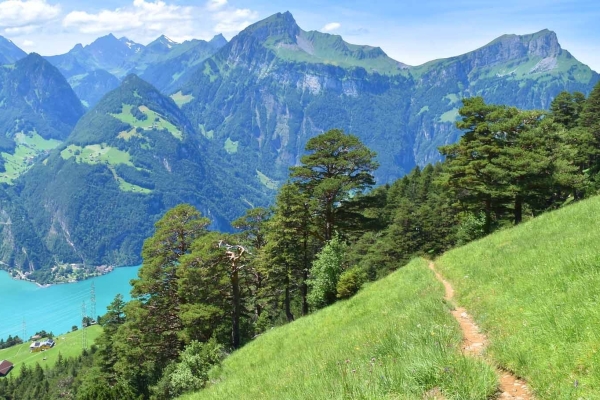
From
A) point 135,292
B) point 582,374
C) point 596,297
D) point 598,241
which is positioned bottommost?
point 582,374

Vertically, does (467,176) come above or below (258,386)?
above

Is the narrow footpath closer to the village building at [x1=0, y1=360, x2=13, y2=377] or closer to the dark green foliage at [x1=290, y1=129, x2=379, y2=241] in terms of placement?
the dark green foliage at [x1=290, y1=129, x2=379, y2=241]

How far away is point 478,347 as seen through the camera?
9336mm

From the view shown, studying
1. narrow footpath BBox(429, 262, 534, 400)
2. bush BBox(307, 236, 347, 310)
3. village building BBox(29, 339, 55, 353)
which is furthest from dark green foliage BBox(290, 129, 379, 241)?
village building BBox(29, 339, 55, 353)

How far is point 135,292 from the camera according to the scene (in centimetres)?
3794

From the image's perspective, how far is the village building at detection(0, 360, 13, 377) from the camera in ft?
468

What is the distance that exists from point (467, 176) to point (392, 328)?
25.9m

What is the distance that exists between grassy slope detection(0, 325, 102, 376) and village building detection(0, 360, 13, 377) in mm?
1797

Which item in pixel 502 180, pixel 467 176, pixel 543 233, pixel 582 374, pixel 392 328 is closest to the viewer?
pixel 582 374

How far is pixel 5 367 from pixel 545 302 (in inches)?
7342

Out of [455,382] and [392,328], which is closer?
[455,382]

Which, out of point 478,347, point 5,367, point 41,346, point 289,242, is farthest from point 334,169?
point 41,346

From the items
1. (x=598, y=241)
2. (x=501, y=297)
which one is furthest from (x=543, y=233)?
(x=501, y=297)

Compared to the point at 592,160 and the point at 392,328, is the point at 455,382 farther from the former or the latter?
the point at 592,160
